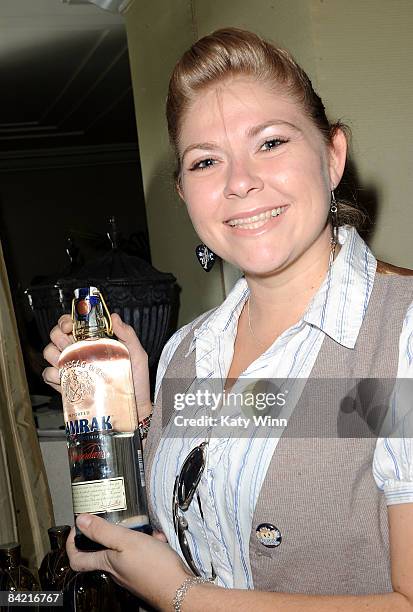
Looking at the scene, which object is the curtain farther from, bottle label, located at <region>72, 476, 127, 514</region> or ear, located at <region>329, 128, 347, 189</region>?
ear, located at <region>329, 128, 347, 189</region>

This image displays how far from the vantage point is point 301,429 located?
87 cm

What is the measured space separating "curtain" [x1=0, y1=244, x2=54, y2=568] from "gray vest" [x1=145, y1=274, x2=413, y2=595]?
0.98 metres

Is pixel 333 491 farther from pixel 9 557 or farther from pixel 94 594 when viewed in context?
pixel 9 557

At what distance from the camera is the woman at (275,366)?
819 mm

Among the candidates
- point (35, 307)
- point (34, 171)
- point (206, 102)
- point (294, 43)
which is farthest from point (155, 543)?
point (34, 171)

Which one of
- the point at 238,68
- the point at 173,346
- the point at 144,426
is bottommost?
the point at 144,426

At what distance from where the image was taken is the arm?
0.76m

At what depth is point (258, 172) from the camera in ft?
3.14

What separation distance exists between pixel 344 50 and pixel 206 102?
783 mm

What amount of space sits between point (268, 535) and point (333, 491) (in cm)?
9

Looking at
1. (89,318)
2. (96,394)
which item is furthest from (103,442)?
(89,318)

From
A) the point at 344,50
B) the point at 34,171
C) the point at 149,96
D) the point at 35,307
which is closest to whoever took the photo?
the point at 344,50

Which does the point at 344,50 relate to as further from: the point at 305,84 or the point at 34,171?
the point at 34,171

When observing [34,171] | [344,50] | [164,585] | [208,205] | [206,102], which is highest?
[34,171]
